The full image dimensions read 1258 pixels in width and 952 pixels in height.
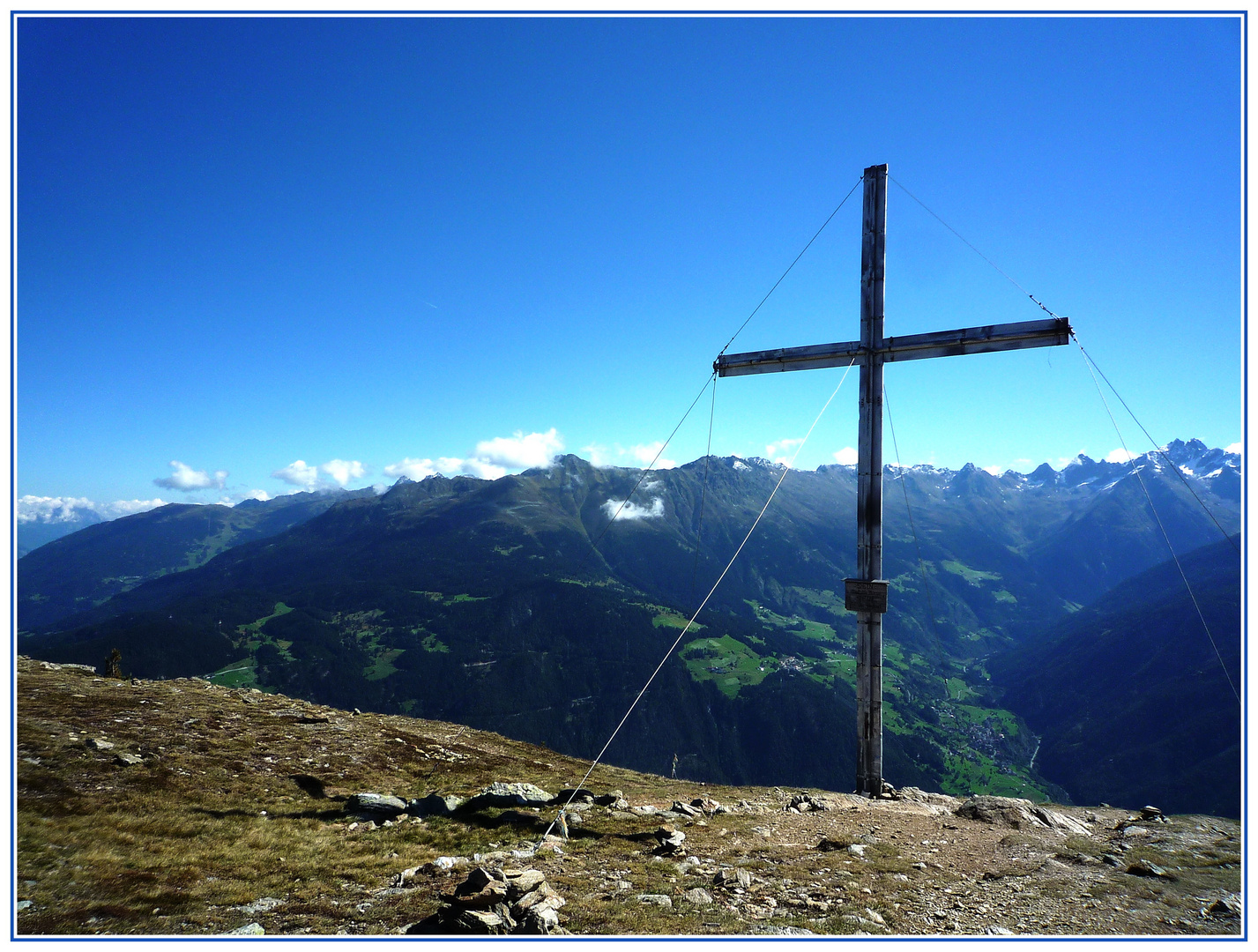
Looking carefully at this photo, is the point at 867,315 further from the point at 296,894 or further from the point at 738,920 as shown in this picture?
the point at 296,894

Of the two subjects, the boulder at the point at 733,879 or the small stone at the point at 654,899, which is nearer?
the small stone at the point at 654,899

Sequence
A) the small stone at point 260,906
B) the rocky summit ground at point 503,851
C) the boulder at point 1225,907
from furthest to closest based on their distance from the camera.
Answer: the boulder at point 1225,907, the rocky summit ground at point 503,851, the small stone at point 260,906

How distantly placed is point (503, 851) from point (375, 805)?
3.83 m

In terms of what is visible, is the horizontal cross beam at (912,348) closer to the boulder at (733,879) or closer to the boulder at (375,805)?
the boulder at (733,879)

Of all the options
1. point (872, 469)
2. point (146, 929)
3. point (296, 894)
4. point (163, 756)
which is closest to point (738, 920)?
point (296, 894)

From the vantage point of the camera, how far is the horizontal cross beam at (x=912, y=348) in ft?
42.3

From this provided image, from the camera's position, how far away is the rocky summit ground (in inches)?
302

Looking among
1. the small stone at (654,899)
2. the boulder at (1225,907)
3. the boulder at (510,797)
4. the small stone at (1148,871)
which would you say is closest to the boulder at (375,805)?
the boulder at (510,797)

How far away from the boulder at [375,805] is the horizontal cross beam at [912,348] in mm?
12672

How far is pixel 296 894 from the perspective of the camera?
8156 mm

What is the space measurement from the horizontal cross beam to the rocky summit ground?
9955 mm

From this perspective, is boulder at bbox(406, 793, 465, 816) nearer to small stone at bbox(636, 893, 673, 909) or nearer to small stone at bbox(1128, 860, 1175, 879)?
small stone at bbox(636, 893, 673, 909)

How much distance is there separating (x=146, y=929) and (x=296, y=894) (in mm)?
1636

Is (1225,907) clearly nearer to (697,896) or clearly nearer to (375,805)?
(697,896)
